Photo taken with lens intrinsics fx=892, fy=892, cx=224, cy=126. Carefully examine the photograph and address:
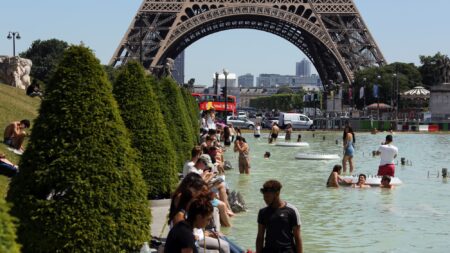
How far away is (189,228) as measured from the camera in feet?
22.1

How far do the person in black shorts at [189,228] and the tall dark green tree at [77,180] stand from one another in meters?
1.79

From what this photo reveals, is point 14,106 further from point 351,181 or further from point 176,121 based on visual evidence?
point 351,181

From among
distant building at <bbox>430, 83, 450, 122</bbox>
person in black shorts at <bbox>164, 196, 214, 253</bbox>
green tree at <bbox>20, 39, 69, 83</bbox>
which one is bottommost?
person in black shorts at <bbox>164, 196, 214, 253</bbox>

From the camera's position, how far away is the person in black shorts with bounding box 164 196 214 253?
6.66 metres

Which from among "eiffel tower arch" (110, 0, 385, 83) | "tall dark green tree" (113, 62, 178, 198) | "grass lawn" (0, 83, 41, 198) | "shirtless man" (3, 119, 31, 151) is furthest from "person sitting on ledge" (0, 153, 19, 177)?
"eiffel tower arch" (110, 0, 385, 83)

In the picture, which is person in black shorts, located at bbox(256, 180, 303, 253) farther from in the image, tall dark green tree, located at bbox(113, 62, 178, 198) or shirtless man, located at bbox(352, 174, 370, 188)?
shirtless man, located at bbox(352, 174, 370, 188)

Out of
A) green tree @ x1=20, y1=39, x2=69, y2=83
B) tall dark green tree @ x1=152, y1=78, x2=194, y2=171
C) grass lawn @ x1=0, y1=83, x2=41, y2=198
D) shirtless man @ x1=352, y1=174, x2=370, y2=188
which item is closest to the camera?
tall dark green tree @ x1=152, y1=78, x2=194, y2=171

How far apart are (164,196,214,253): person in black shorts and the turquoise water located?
22.4 feet

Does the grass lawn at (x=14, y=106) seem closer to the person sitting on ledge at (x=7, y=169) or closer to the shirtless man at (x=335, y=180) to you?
the shirtless man at (x=335, y=180)

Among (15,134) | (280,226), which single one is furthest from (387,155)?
(280,226)

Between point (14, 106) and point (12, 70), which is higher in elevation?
point (12, 70)

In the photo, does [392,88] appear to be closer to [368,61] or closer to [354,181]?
[368,61]

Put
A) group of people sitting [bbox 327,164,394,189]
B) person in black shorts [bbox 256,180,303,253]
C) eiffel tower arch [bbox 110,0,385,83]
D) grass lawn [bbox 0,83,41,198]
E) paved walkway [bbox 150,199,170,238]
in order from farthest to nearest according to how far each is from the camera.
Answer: eiffel tower arch [bbox 110,0,385,83] < grass lawn [bbox 0,83,41,198] < group of people sitting [bbox 327,164,394,189] < paved walkway [bbox 150,199,170,238] < person in black shorts [bbox 256,180,303,253]

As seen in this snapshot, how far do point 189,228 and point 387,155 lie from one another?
1552 centimetres
